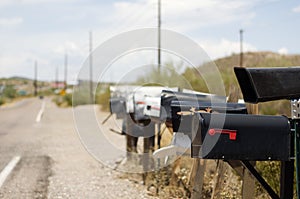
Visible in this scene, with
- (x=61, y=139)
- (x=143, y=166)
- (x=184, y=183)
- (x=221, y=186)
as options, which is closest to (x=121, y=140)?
(x=61, y=139)

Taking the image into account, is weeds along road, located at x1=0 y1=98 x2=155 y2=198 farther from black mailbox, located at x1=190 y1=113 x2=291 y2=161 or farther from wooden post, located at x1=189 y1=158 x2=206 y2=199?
black mailbox, located at x1=190 y1=113 x2=291 y2=161

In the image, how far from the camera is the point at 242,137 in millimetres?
4434

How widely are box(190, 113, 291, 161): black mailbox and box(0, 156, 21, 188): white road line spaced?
18.5ft

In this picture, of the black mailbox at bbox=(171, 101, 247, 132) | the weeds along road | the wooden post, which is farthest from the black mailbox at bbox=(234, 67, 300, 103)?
the weeds along road

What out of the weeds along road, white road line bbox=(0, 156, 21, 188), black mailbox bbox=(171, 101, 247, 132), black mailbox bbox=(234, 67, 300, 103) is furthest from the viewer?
white road line bbox=(0, 156, 21, 188)

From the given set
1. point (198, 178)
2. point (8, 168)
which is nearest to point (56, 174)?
point (8, 168)

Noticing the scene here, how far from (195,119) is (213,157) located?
0.39 m

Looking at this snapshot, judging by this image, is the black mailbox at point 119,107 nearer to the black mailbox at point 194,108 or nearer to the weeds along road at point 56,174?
the weeds along road at point 56,174

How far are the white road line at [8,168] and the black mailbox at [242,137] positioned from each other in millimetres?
5642

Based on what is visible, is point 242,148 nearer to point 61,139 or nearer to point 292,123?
point 292,123

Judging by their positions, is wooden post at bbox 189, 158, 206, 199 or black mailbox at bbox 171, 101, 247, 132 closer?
black mailbox at bbox 171, 101, 247, 132

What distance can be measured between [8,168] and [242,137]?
761 centimetres

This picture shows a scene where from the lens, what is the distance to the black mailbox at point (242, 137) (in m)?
4.38

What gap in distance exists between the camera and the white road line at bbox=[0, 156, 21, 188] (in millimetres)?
9609
